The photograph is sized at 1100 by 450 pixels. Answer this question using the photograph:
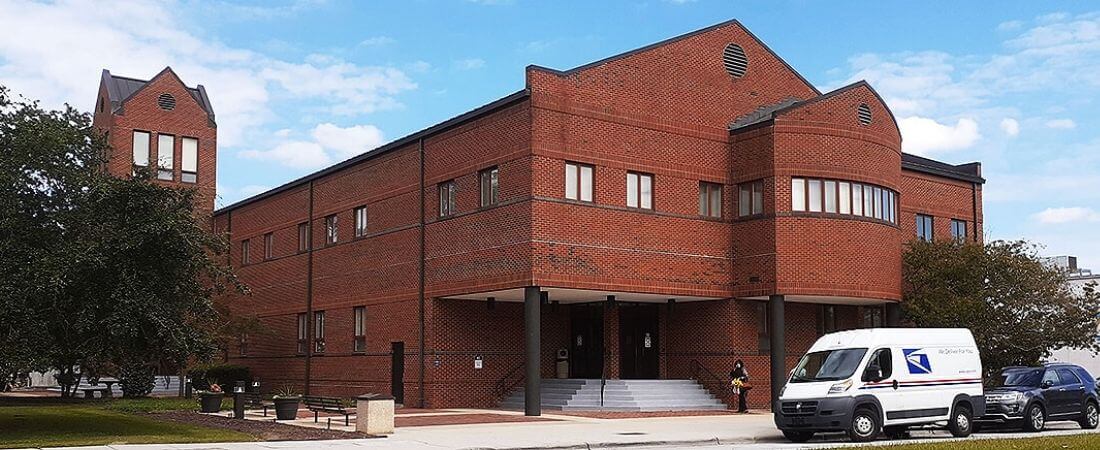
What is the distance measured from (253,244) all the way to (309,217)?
6.90m

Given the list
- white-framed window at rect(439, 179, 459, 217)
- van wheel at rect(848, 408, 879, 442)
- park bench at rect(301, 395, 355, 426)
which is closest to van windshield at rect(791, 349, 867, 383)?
van wheel at rect(848, 408, 879, 442)

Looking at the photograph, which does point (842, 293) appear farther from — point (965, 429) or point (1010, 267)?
point (965, 429)

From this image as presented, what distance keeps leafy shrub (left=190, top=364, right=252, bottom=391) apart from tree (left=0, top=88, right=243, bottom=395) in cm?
2418

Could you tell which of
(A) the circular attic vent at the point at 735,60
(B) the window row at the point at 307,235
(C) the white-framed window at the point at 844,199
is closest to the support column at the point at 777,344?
(C) the white-framed window at the point at 844,199

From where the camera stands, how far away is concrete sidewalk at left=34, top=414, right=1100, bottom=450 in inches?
834

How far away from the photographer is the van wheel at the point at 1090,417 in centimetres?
2684

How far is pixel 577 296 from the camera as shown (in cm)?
3525

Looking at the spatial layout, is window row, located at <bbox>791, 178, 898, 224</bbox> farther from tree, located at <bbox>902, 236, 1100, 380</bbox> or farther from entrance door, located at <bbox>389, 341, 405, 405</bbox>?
entrance door, located at <bbox>389, 341, 405, 405</bbox>

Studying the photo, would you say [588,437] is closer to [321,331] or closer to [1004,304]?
[1004,304]

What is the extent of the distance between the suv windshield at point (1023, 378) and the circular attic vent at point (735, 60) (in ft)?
45.5

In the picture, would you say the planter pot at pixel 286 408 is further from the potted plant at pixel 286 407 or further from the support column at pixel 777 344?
the support column at pixel 777 344

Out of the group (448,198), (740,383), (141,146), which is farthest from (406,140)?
(141,146)

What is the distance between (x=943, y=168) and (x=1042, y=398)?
20.6 meters

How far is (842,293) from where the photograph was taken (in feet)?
112
